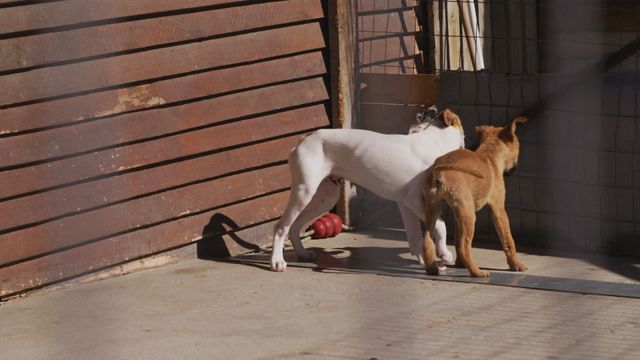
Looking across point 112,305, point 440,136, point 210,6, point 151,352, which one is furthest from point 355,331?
point 210,6

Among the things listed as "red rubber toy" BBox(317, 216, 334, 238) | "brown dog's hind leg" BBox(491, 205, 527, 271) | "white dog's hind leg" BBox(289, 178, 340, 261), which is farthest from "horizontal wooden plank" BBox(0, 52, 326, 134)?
"brown dog's hind leg" BBox(491, 205, 527, 271)

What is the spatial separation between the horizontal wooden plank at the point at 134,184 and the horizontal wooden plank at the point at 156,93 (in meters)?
0.29

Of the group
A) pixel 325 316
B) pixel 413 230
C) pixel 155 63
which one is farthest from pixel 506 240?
pixel 155 63

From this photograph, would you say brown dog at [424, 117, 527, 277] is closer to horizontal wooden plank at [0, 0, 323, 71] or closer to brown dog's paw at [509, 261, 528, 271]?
brown dog's paw at [509, 261, 528, 271]

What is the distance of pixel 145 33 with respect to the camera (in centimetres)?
557

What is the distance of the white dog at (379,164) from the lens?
18.6 feet

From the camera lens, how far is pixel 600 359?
4180 mm

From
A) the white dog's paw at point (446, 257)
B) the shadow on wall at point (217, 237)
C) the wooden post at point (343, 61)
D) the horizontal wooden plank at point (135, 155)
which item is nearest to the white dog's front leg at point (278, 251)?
the shadow on wall at point (217, 237)

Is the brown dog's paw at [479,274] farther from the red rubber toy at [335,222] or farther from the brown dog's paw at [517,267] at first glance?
the red rubber toy at [335,222]

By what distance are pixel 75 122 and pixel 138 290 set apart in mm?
810

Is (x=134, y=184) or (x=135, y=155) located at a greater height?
(x=135, y=155)

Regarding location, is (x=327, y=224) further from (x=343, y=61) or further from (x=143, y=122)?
(x=143, y=122)

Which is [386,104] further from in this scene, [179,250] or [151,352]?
[151,352]

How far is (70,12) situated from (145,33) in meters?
0.46
